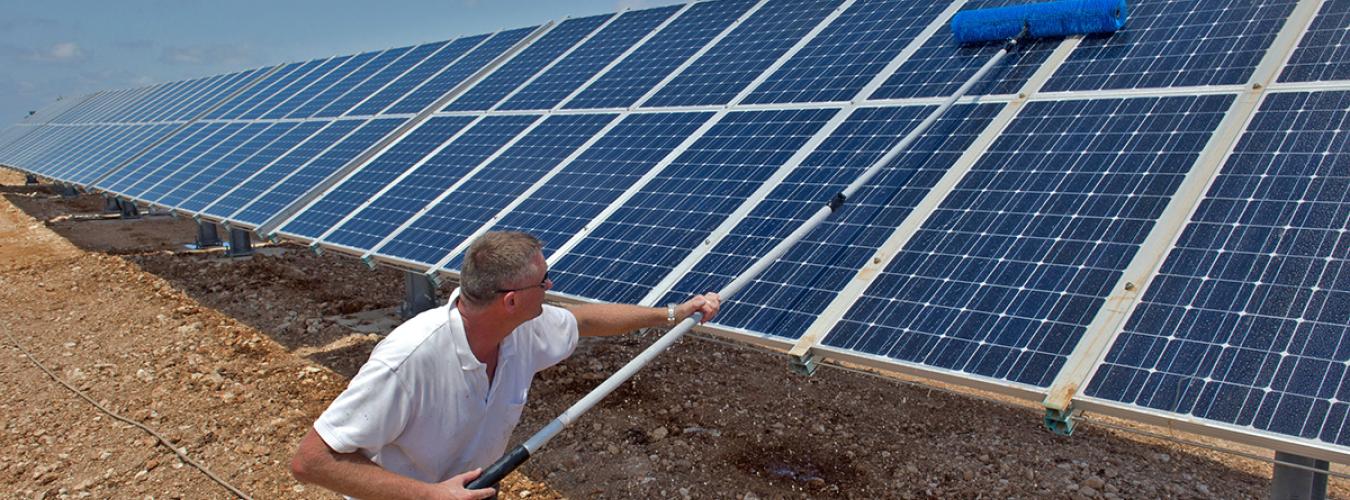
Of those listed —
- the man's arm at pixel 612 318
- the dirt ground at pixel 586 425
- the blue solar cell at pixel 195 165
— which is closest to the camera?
the man's arm at pixel 612 318

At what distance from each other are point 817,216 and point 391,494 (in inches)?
167

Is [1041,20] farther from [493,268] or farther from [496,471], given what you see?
[496,471]

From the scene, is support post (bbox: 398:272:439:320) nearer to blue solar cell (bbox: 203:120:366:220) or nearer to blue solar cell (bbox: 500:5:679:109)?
blue solar cell (bbox: 500:5:679:109)

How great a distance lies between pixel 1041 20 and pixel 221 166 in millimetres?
15167

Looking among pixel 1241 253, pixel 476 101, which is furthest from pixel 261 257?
pixel 1241 253

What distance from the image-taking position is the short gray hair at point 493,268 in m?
3.91

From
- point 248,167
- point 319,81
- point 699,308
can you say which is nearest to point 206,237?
point 248,167

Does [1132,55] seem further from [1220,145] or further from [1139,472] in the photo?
[1139,472]

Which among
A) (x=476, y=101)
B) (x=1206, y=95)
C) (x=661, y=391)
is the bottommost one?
(x=661, y=391)

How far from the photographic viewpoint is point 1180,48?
7844 mm

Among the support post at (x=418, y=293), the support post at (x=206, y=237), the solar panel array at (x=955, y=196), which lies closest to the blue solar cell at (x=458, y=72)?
the solar panel array at (x=955, y=196)

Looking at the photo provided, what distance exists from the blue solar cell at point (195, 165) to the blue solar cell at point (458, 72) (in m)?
4.95

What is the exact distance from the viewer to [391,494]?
366 cm

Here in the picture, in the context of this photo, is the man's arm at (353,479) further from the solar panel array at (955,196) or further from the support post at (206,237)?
the support post at (206,237)
